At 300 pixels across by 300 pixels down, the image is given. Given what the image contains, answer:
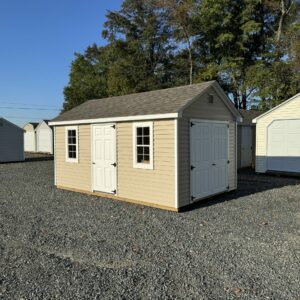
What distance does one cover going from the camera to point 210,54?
90.7ft

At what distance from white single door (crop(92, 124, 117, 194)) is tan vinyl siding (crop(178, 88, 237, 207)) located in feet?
7.40

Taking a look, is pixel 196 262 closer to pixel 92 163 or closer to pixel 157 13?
pixel 92 163

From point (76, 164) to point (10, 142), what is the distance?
49.9 ft

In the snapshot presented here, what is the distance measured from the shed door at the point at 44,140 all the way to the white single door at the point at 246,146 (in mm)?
21602

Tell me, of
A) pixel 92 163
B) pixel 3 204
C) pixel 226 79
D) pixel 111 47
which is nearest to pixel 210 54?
pixel 226 79

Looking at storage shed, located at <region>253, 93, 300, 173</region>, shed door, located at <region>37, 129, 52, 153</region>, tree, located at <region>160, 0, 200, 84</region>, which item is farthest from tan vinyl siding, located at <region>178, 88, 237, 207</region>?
shed door, located at <region>37, 129, 52, 153</region>

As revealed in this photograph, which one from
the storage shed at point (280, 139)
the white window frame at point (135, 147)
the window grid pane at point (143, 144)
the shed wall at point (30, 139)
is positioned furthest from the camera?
the shed wall at point (30, 139)

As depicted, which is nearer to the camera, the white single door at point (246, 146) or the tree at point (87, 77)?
the white single door at point (246, 146)

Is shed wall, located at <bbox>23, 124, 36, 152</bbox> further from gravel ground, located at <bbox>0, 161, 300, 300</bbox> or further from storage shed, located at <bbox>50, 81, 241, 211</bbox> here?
gravel ground, located at <bbox>0, 161, 300, 300</bbox>

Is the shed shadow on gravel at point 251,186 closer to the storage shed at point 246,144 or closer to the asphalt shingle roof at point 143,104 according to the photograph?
the asphalt shingle roof at point 143,104

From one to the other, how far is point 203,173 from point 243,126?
9614 millimetres

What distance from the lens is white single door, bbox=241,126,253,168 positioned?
654 inches

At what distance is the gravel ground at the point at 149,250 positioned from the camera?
11.3 ft

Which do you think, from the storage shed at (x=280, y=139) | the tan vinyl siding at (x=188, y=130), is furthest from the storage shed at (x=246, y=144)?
the tan vinyl siding at (x=188, y=130)
